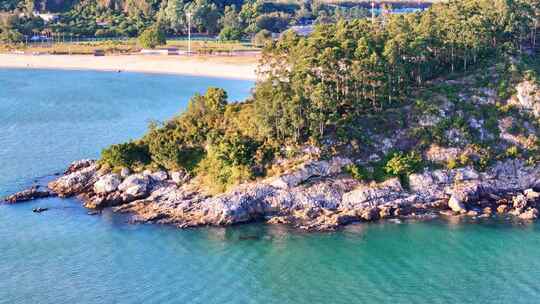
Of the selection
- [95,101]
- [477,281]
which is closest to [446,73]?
[477,281]

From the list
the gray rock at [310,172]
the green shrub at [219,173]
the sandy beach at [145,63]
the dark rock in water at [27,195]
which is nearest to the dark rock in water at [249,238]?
the gray rock at [310,172]

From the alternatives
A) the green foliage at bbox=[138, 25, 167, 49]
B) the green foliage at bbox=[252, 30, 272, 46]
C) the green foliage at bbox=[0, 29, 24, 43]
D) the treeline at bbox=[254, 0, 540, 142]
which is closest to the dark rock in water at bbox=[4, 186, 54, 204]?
the treeline at bbox=[254, 0, 540, 142]

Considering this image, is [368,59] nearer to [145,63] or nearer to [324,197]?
[324,197]

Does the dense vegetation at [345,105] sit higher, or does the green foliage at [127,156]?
the dense vegetation at [345,105]

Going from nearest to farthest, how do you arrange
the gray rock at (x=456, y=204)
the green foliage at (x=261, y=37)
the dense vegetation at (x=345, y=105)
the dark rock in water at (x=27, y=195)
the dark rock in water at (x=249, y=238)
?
the dark rock in water at (x=249, y=238) < the gray rock at (x=456, y=204) < the dense vegetation at (x=345, y=105) < the dark rock in water at (x=27, y=195) < the green foliage at (x=261, y=37)

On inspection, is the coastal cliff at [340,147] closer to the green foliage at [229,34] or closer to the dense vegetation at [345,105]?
the dense vegetation at [345,105]

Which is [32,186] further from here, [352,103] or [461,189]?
[461,189]
